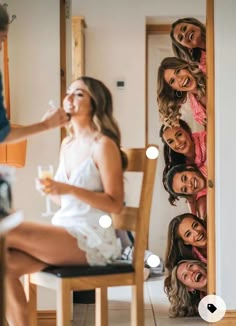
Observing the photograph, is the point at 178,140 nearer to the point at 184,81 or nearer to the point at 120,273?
the point at 184,81

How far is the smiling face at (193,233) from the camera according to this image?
6.92ft

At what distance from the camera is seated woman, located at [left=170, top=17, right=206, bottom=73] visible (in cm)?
197

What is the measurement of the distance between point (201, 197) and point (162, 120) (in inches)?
13.6

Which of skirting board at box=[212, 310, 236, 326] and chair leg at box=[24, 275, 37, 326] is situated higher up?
chair leg at box=[24, 275, 37, 326]

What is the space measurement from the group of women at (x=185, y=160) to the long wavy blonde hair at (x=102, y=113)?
0.93 ft

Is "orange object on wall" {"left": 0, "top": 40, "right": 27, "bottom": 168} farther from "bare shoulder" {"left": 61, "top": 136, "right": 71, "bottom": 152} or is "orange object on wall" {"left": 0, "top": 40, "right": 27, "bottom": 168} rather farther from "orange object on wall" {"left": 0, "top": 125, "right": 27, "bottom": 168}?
"bare shoulder" {"left": 61, "top": 136, "right": 71, "bottom": 152}

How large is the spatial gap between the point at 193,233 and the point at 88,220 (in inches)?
26.5

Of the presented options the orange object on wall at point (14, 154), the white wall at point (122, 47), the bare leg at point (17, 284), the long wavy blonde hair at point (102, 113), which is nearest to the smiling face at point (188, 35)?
the white wall at point (122, 47)

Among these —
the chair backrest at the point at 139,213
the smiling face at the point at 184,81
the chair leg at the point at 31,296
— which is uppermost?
the smiling face at the point at 184,81

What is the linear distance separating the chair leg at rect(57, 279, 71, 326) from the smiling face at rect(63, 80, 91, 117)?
18.8 inches

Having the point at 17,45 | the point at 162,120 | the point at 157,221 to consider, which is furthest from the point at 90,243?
the point at 17,45

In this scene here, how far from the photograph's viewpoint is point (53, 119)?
5.58 feet

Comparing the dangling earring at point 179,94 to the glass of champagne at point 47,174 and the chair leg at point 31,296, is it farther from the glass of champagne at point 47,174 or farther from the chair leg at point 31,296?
the chair leg at point 31,296

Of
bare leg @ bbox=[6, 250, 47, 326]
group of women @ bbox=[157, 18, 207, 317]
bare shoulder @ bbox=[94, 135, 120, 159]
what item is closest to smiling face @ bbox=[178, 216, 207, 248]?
group of women @ bbox=[157, 18, 207, 317]
